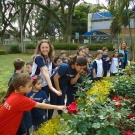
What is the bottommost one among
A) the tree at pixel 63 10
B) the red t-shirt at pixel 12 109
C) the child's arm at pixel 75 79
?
the red t-shirt at pixel 12 109

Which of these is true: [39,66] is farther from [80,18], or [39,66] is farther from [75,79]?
[80,18]

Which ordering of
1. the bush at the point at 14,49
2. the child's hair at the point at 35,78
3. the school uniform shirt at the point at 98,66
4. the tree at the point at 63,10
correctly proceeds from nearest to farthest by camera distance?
the child's hair at the point at 35,78
the school uniform shirt at the point at 98,66
the tree at the point at 63,10
the bush at the point at 14,49

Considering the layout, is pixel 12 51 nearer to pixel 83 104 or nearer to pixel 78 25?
pixel 78 25

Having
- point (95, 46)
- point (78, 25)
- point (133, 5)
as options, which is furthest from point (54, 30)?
point (133, 5)

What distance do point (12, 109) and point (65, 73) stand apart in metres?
1.14

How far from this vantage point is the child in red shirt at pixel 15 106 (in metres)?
2.36

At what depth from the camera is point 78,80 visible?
12.1ft

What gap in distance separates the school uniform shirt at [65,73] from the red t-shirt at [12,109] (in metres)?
0.95

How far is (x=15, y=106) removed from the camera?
2.34 metres

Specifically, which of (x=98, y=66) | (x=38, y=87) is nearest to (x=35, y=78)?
(x=38, y=87)

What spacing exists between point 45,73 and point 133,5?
11509 millimetres

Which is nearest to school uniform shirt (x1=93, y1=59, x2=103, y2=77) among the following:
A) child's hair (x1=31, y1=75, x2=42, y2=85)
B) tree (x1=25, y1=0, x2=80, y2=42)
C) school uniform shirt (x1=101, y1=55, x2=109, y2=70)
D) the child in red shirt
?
school uniform shirt (x1=101, y1=55, x2=109, y2=70)

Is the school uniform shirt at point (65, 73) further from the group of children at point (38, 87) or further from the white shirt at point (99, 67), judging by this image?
the white shirt at point (99, 67)

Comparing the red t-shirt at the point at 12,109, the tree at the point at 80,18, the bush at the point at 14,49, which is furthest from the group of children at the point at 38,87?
the tree at the point at 80,18
